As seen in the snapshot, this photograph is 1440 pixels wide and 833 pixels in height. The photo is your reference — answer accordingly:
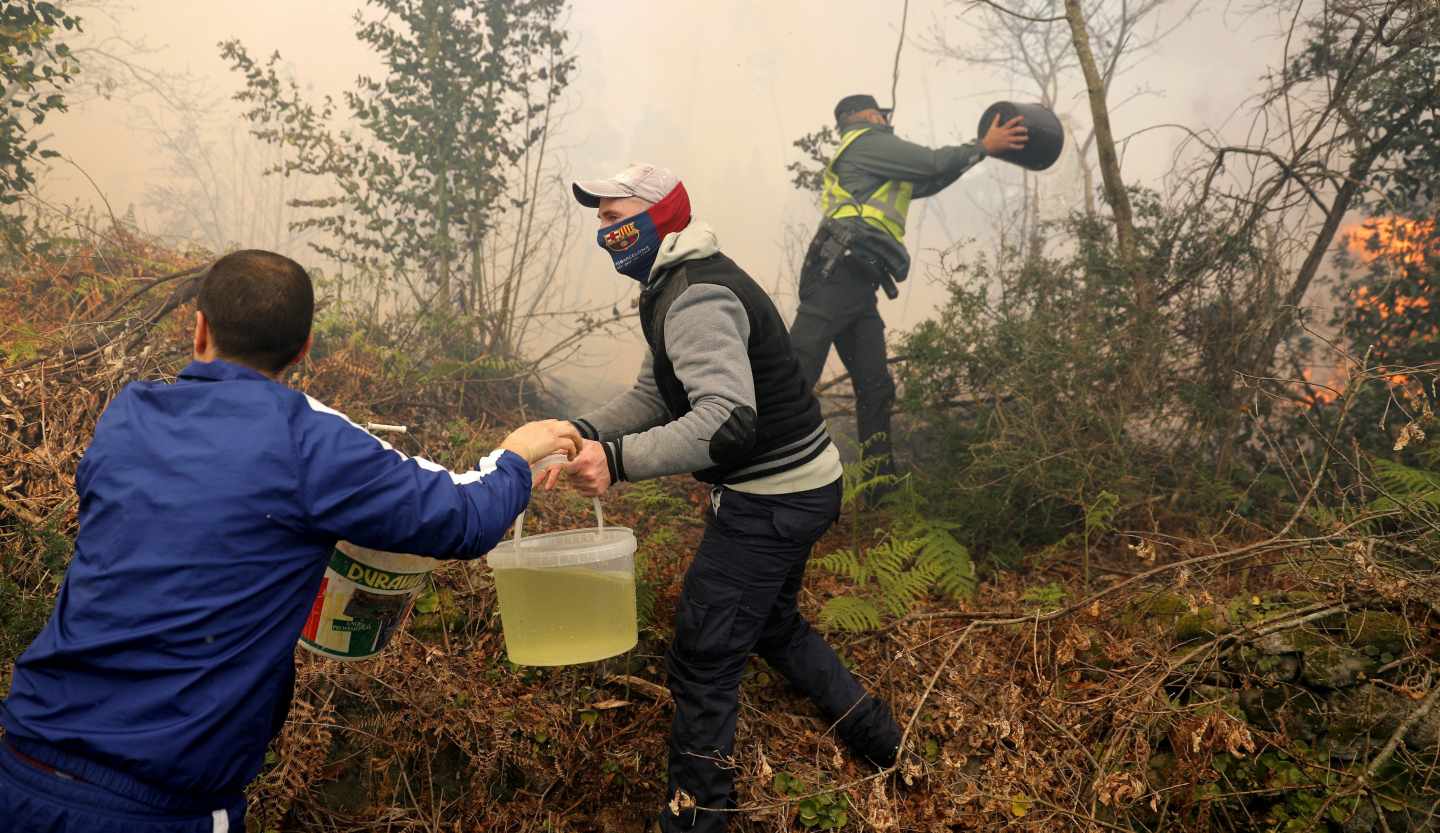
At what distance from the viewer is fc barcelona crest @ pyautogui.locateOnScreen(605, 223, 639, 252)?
2861 mm

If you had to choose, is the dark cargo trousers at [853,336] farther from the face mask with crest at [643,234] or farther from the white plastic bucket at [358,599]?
the white plastic bucket at [358,599]

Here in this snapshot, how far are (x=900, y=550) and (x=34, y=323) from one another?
532 cm

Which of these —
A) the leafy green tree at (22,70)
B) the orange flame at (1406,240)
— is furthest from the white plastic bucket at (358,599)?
the orange flame at (1406,240)

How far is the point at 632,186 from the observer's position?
287cm

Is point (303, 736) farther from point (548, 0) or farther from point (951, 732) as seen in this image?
point (548, 0)

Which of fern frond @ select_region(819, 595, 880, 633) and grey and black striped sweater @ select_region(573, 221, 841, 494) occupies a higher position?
grey and black striped sweater @ select_region(573, 221, 841, 494)

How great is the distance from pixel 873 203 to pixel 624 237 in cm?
344

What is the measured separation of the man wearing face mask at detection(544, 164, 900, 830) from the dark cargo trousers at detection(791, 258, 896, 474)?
2795mm

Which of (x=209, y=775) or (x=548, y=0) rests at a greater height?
(x=548, y=0)

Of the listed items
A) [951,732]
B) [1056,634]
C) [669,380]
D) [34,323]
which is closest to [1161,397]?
[1056,634]

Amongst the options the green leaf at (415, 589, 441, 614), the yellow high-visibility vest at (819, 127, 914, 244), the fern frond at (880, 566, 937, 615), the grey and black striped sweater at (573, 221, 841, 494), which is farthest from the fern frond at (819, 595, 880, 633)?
the yellow high-visibility vest at (819, 127, 914, 244)

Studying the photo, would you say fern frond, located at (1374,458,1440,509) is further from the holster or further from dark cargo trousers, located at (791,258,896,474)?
the holster

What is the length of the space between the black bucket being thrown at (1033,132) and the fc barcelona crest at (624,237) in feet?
12.9

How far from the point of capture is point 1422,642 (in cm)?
301
